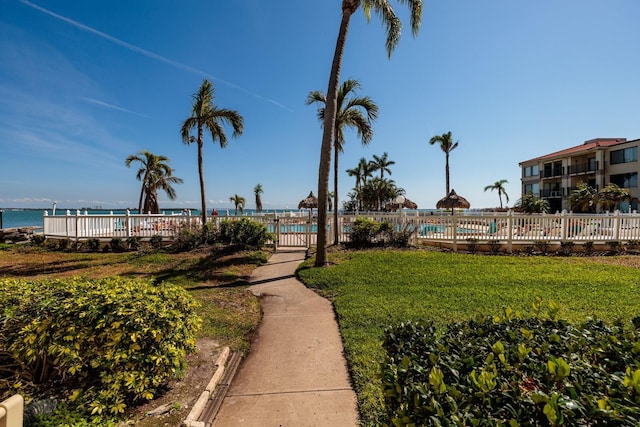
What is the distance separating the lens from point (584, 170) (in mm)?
32312

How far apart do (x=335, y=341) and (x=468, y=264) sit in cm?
617

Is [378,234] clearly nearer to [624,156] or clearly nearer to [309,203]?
[309,203]

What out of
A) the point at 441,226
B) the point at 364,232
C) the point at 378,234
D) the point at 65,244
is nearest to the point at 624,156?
the point at 441,226

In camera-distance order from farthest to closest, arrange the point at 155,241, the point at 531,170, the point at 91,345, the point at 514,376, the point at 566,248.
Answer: the point at 531,170 → the point at 155,241 → the point at 566,248 → the point at 91,345 → the point at 514,376

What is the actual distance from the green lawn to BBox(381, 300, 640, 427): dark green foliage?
128 centimetres

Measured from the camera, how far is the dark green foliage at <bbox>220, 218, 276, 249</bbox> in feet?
37.6

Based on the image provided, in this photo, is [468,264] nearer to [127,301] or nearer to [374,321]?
[374,321]

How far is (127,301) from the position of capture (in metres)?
2.85

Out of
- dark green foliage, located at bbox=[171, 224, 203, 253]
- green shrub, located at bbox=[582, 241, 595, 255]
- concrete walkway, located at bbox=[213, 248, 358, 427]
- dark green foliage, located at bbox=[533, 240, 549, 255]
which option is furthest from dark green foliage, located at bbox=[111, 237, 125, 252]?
green shrub, located at bbox=[582, 241, 595, 255]

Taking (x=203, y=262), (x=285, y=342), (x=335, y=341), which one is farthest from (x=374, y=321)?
(x=203, y=262)

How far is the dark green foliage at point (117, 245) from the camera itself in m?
12.5

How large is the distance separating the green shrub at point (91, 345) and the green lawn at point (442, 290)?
2062 millimetres

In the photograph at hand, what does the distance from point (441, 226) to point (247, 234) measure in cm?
796

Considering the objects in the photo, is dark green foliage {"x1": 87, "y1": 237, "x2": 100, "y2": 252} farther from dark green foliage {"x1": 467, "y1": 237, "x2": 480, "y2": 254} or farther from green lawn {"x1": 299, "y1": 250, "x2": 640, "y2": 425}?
dark green foliage {"x1": 467, "y1": 237, "x2": 480, "y2": 254}
